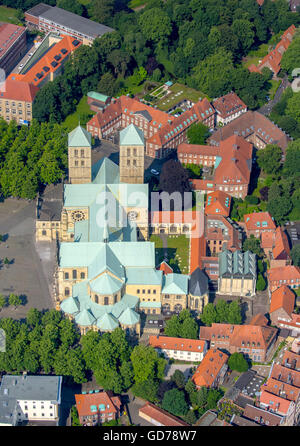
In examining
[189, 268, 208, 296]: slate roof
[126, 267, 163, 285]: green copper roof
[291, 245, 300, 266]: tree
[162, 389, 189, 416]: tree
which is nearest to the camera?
[162, 389, 189, 416]: tree

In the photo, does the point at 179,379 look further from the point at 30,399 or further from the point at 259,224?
the point at 259,224

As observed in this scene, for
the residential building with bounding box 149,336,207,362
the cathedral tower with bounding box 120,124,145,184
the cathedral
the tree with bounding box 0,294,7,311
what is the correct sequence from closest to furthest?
the residential building with bounding box 149,336,207,362 → the cathedral → the tree with bounding box 0,294,7,311 → the cathedral tower with bounding box 120,124,145,184

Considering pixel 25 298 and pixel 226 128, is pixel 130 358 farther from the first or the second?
pixel 226 128

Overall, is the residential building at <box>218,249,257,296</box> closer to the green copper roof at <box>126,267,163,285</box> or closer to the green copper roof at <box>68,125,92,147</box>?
the green copper roof at <box>126,267,163,285</box>

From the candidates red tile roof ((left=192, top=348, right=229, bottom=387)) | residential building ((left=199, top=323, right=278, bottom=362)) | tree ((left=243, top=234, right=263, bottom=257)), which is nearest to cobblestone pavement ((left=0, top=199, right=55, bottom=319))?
residential building ((left=199, top=323, right=278, bottom=362))

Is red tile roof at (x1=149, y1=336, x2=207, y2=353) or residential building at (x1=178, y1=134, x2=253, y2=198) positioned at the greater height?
residential building at (x1=178, y1=134, x2=253, y2=198)

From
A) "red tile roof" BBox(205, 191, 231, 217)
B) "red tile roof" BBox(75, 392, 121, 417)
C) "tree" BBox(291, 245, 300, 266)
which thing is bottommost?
"red tile roof" BBox(75, 392, 121, 417)

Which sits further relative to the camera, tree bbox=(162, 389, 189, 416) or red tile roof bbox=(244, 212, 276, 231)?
red tile roof bbox=(244, 212, 276, 231)
